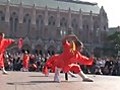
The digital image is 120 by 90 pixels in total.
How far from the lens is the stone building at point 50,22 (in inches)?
3595

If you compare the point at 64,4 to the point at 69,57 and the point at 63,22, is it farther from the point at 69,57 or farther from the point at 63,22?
the point at 69,57

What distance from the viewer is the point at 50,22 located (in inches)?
3900

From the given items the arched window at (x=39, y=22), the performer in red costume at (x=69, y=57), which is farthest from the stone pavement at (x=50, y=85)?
the arched window at (x=39, y=22)

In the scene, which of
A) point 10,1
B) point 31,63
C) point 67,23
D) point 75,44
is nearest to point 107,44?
point 67,23

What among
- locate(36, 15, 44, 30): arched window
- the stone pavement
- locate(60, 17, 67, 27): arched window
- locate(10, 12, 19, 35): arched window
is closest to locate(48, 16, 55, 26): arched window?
locate(36, 15, 44, 30): arched window

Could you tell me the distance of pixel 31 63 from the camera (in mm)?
29250

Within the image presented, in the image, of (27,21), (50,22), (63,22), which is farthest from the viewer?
(63,22)

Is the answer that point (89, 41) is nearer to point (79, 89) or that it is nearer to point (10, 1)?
point (10, 1)

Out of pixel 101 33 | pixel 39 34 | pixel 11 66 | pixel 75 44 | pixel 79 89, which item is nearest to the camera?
pixel 79 89

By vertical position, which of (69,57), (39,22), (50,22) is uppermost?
(50,22)

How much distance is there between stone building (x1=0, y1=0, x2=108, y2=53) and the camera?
9131cm

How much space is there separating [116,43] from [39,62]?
71310mm

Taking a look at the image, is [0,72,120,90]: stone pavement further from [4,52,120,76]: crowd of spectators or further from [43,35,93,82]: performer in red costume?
[4,52,120,76]: crowd of spectators

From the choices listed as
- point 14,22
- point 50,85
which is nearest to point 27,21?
point 14,22
